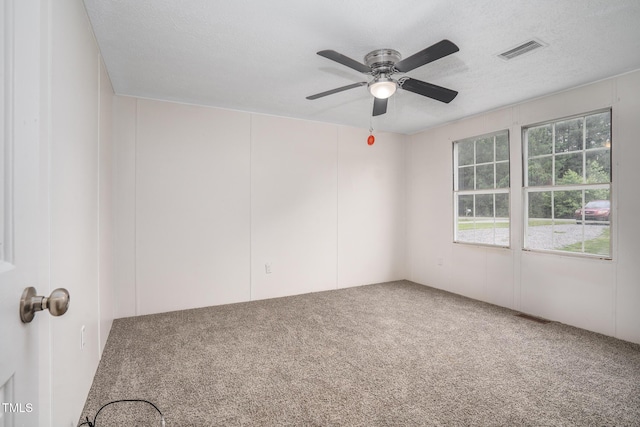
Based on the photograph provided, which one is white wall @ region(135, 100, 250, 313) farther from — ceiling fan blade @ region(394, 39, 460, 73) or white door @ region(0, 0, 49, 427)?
white door @ region(0, 0, 49, 427)

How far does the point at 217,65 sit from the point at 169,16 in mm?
709

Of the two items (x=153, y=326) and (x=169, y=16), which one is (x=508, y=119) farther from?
(x=153, y=326)

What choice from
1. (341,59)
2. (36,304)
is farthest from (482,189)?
(36,304)

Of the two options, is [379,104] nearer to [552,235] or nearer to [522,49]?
[522,49]

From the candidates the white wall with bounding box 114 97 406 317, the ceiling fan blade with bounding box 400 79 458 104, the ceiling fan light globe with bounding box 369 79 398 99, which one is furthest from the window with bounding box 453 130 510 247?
the ceiling fan light globe with bounding box 369 79 398 99

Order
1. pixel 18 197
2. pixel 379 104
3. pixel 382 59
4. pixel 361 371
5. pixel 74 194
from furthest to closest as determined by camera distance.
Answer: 1. pixel 379 104
2. pixel 382 59
3. pixel 361 371
4. pixel 74 194
5. pixel 18 197

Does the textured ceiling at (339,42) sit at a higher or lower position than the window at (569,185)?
higher

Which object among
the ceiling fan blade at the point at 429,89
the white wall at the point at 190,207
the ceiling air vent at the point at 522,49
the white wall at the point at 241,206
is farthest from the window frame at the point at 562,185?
the white wall at the point at 190,207

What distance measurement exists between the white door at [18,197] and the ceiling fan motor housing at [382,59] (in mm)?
2201

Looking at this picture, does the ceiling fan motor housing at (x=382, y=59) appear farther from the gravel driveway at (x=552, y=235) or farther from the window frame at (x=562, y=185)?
the gravel driveway at (x=552, y=235)

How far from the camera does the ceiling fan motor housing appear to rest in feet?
8.12

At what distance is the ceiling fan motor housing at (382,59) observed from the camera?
2.47m

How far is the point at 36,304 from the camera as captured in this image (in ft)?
2.24

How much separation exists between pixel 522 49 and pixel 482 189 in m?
2.09
